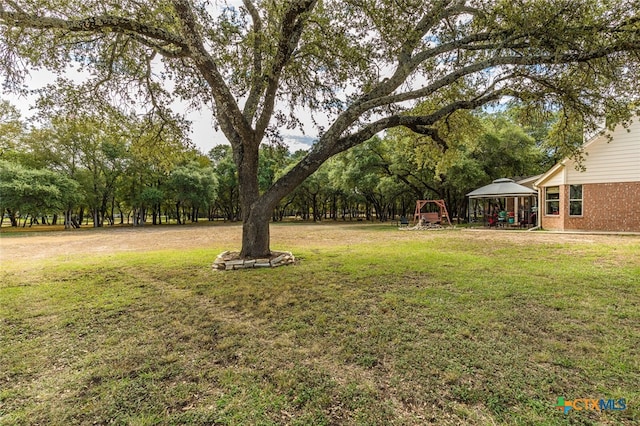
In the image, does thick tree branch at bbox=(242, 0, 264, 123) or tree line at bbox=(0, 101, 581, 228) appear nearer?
thick tree branch at bbox=(242, 0, 264, 123)

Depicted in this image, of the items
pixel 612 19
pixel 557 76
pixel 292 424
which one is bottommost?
pixel 292 424

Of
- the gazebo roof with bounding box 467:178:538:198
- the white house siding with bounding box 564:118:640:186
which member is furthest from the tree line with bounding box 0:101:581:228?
the gazebo roof with bounding box 467:178:538:198

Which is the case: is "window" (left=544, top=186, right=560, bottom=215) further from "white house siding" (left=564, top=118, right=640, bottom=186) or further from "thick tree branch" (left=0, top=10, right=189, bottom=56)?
"thick tree branch" (left=0, top=10, right=189, bottom=56)

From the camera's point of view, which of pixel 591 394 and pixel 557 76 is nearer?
pixel 591 394

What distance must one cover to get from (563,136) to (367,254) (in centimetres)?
625

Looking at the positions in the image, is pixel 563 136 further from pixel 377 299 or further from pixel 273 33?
pixel 273 33

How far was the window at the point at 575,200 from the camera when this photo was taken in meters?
13.6

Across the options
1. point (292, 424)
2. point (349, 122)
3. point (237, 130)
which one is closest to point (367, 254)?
point (349, 122)

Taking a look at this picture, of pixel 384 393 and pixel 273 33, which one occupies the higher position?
pixel 273 33

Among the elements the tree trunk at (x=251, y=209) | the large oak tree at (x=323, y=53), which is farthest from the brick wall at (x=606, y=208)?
the tree trunk at (x=251, y=209)

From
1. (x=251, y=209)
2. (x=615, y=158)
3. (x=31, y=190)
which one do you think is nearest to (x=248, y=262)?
(x=251, y=209)

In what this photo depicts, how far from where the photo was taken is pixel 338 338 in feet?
10.2

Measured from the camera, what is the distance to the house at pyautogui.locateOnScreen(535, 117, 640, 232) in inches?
477
